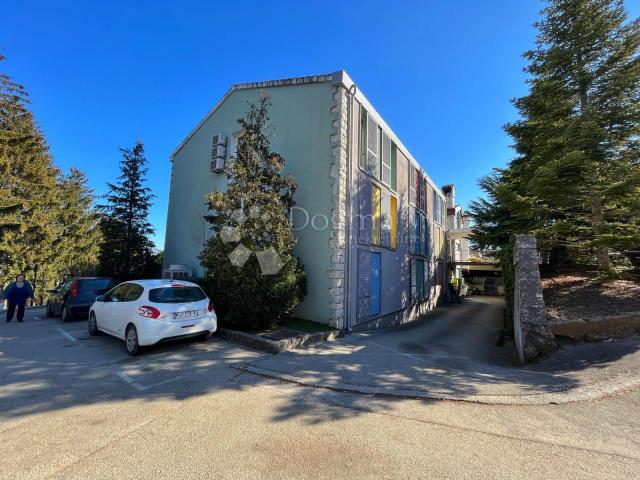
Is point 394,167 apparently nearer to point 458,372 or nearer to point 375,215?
point 375,215

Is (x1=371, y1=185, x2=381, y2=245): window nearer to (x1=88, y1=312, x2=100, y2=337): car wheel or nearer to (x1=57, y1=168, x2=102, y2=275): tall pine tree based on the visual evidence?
(x1=88, y1=312, x2=100, y2=337): car wheel


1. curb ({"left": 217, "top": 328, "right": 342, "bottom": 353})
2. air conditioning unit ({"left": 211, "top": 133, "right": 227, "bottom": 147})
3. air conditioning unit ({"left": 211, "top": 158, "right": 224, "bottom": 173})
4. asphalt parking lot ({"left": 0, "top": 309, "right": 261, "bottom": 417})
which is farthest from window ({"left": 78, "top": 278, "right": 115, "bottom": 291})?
air conditioning unit ({"left": 211, "top": 133, "right": 227, "bottom": 147})

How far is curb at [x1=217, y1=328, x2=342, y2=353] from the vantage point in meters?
6.41

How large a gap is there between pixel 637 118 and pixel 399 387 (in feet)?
34.6

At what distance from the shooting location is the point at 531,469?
261 centimetres

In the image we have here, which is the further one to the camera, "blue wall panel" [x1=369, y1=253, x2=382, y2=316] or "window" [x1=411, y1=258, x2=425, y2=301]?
"window" [x1=411, y1=258, x2=425, y2=301]

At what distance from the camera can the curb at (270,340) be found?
21.0 ft

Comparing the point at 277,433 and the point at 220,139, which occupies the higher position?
the point at 220,139

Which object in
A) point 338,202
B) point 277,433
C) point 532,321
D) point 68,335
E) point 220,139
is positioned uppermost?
point 220,139

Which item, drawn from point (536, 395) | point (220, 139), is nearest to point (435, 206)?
point (220, 139)

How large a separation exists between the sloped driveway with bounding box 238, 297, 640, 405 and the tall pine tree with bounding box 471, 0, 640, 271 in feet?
13.7

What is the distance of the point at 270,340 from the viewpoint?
6648 mm

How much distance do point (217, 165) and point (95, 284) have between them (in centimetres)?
594

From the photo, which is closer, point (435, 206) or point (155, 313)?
point (155, 313)
